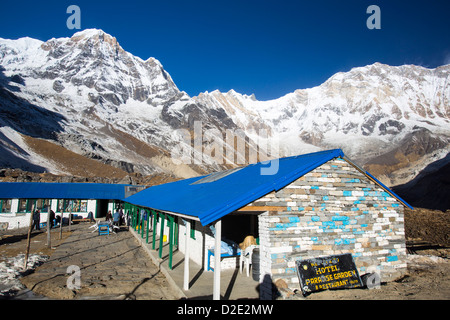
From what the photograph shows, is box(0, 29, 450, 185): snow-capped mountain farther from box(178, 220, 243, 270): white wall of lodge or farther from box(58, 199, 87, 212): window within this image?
box(178, 220, 243, 270): white wall of lodge

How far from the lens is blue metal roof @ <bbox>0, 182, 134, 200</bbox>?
24102 mm

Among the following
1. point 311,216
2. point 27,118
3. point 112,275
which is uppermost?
point 27,118

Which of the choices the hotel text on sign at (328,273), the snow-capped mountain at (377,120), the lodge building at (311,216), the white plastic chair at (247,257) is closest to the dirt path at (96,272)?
the lodge building at (311,216)

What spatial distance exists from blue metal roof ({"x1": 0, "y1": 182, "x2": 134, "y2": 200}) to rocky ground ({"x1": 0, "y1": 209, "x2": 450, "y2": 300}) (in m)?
8.26

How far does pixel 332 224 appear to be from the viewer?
25.4 feet

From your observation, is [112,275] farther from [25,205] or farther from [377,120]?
[377,120]

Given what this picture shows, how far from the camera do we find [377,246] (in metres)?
8.23

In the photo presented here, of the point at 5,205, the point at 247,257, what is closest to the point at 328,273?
the point at 247,257

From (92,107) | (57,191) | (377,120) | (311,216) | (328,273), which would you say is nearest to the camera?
(328,273)

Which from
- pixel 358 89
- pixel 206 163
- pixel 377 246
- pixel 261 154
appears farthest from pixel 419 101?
pixel 377 246

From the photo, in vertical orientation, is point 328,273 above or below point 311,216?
below

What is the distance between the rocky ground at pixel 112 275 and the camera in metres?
7.17

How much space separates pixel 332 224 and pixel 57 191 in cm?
2586

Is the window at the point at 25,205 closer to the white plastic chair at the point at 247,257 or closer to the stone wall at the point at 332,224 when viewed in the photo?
the white plastic chair at the point at 247,257
